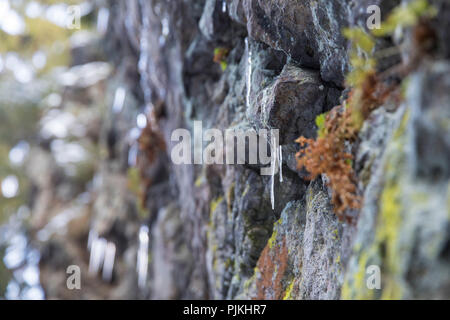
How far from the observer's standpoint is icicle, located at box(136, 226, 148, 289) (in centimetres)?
1295

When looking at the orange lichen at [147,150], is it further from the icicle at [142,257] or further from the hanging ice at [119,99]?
the hanging ice at [119,99]

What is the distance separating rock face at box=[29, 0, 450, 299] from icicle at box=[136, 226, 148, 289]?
375 mm

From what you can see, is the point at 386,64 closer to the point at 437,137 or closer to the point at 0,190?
the point at 437,137

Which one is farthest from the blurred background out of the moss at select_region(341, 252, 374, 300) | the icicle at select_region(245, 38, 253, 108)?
the moss at select_region(341, 252, 374, 300)

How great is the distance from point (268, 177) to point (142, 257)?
8314mm

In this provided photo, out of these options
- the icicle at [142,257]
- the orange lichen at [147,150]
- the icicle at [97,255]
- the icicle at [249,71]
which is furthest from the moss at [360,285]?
the icicle at [97,255]

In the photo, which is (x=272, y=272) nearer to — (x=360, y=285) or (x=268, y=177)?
(x=268, y=177)

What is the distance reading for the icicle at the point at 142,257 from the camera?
1295 cm

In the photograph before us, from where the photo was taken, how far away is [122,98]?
16188mm

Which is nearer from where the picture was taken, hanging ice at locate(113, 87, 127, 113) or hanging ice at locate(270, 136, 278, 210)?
hanging ice at locate(270, 136, 278, 210)

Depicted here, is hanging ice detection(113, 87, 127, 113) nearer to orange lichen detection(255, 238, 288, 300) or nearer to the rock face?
the rock face

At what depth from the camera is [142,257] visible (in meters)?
13.2

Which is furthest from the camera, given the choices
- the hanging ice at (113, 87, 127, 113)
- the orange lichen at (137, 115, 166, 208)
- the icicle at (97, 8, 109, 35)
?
the icicle at (97, 8, 109, 35)

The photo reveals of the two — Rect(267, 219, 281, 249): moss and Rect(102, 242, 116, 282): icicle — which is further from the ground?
Rect(267, 219, 281, 249): moss
